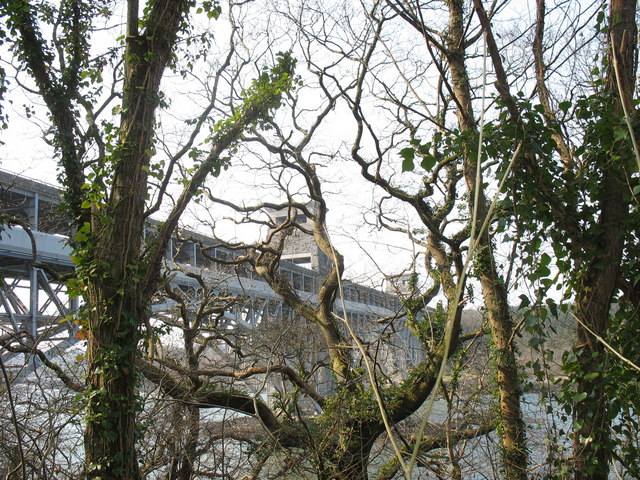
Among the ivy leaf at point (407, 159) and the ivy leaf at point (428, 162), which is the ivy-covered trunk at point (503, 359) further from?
the ivy leaf at point (407, 159)

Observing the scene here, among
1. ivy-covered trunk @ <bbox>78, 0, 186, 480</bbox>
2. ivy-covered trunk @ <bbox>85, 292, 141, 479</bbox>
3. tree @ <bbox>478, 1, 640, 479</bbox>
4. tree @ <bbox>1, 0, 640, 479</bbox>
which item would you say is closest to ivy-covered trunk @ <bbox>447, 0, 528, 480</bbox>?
tree @ <bbox>1, 0, 640, 479</bbox>

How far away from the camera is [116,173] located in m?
3.94

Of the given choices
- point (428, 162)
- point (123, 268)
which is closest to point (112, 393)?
point (123, 268)

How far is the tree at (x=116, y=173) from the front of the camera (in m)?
3.62

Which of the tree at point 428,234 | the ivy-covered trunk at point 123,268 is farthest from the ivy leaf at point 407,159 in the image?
the ivy-covered trunk at point 123,268

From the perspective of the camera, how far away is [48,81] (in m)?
4.57

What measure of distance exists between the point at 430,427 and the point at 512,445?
81.7 inches

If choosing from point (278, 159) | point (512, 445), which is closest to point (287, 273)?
point (278, 159)

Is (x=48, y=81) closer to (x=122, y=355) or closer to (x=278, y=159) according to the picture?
(x=122, y=355)

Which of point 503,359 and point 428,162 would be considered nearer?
point 428,162

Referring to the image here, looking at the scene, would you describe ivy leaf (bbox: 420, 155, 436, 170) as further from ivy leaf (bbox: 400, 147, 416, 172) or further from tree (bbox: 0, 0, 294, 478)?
tree (bbox: 0, 0, 294, 478)

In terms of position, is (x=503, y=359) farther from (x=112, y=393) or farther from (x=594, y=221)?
(x=112, y=393)

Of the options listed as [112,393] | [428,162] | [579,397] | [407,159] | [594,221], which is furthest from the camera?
[112,393]

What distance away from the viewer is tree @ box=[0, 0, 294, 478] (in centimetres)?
362
